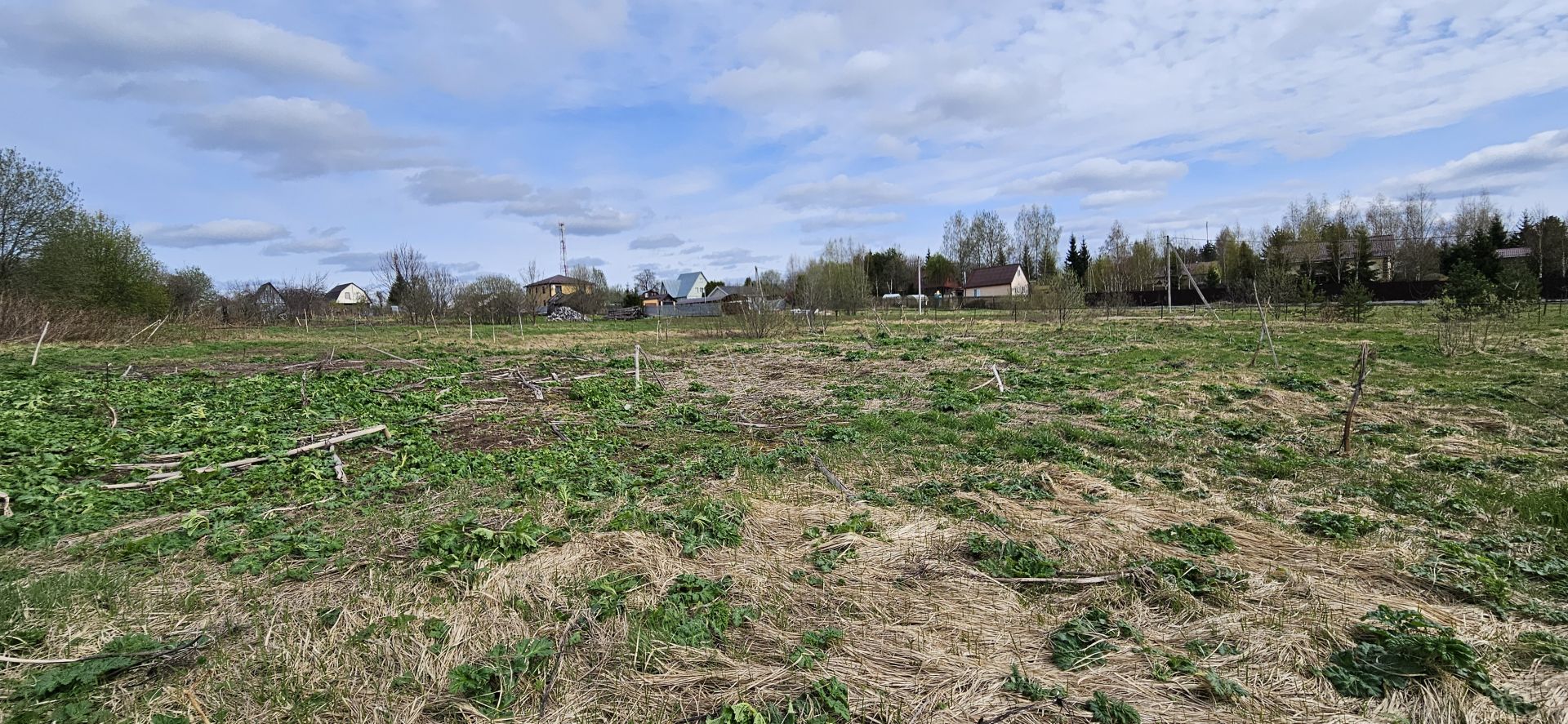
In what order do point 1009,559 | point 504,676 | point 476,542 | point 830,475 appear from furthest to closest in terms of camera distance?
point 830,475 < point 476,542 < point 1009,559 < point 504,676

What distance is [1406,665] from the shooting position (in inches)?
112

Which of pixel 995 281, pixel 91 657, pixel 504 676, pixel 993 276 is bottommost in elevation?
pixel 504 676

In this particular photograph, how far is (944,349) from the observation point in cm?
1706

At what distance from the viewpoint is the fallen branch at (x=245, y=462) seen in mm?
5605

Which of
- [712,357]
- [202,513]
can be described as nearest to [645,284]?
[712,357]

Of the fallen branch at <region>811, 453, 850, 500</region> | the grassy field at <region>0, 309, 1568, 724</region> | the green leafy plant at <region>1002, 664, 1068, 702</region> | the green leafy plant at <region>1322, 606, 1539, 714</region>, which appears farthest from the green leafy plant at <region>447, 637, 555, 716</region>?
the green leafy plant at <region>1322, 606, 1539, 714</region>

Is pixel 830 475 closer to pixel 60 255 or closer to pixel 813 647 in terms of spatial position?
pixel 813 647

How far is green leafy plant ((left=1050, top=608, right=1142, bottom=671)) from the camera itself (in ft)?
9.91

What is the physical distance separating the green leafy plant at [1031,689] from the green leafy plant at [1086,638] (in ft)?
Result: 0.67

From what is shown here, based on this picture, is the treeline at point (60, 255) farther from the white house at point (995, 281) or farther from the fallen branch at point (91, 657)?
the white house at point (995, 281)

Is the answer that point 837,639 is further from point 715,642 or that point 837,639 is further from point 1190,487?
point 1190,487

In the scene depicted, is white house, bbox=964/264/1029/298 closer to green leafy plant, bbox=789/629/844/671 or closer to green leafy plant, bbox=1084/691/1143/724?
green leafy plant, bbox=789/629/844/671

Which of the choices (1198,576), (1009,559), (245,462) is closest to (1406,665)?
(1198,576)

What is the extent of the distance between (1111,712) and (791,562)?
1983mm
